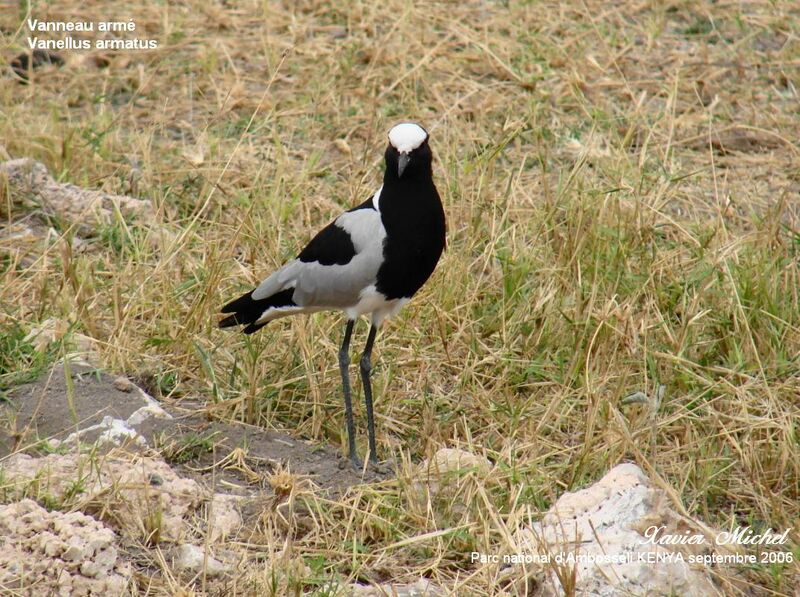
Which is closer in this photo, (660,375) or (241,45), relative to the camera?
(660,375)

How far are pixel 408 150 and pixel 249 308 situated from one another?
942mm

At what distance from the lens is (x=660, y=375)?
15.7 ft

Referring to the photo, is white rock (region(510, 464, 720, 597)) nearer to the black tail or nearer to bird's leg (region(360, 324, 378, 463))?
bird's leg (region(360, 324, 378, 463))

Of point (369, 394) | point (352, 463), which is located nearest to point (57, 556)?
point (352, 463)

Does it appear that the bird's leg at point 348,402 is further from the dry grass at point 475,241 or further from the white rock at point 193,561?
the white rock at point 193,561

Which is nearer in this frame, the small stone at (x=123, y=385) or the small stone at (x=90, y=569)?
the small stone at (x=90, y=569)

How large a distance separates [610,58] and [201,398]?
3.69 m

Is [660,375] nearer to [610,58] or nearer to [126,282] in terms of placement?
[126,282]

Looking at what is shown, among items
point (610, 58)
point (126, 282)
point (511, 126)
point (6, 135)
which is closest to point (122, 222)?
point (126, 282)

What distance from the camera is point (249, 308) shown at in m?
4.64

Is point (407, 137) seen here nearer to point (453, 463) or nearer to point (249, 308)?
point (249, 308)

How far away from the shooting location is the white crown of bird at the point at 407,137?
420 cm

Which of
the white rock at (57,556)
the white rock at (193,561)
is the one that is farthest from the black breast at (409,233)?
the white rock at (57,556)

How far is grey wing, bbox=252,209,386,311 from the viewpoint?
14.1ft
